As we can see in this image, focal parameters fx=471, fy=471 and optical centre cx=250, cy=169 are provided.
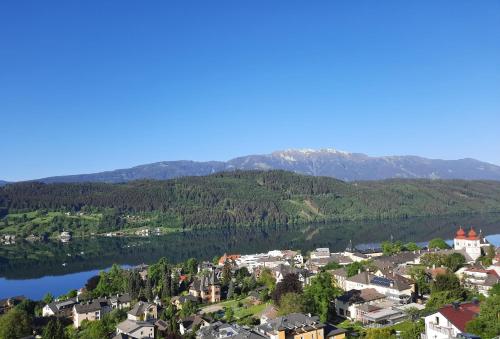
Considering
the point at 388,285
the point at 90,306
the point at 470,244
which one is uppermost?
the point at 470,244

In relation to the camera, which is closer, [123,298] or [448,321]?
[448,321]

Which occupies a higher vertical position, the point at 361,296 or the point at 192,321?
the point at 361,296

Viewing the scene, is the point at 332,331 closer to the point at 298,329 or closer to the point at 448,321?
the point at 298,329

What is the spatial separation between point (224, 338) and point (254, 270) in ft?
122

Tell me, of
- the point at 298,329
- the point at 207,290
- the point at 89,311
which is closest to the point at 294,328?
the point at 298,329

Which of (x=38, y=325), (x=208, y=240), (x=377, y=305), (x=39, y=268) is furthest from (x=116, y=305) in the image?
(x=208, y=240)

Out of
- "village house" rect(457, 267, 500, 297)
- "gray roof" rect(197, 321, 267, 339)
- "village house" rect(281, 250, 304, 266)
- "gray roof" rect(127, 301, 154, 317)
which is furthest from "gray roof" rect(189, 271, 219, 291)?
"village house" rect(457, 267, 500, 297)

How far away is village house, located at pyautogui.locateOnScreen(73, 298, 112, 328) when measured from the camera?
50594 millimetres

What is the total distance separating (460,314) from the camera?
3030cm

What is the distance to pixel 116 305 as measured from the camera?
54.3 meters

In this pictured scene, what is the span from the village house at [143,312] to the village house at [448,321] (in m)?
26.2

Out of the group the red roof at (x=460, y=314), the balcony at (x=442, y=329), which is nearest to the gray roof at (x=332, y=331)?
the balcony at (x=442, y=329)

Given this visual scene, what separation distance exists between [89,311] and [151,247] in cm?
8373

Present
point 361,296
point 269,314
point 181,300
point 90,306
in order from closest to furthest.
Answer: point 269,314, point 361,296, point 90,306, point 181,300
